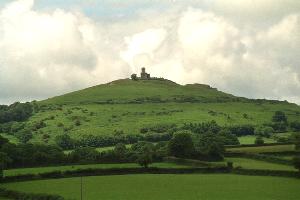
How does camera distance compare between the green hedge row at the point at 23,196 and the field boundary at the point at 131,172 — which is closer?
the green hedge row at the point at 23,196

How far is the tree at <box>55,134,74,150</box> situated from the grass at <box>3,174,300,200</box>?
61723 mm

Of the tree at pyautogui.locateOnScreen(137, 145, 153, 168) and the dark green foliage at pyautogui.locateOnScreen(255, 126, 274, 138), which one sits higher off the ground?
the dark green foliage at pyautogui.locateOnScreen(255, 126, 274, 138)

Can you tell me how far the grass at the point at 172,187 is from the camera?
77.1m

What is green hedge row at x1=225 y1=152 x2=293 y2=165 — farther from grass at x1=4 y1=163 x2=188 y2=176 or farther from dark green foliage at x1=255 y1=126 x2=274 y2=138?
dark green foliage at x1=255 y1=126 x2=274 y2=138

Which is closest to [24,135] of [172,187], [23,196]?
[172,187]

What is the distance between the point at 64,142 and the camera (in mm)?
166375

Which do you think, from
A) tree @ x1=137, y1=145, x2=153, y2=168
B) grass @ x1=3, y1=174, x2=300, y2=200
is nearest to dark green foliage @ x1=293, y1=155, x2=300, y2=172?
grass @ x1=3, y1=174, x2=300, y2=200

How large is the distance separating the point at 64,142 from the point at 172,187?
8385cm

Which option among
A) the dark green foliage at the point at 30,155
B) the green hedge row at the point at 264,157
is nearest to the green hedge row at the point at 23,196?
the dark green foliage at the point at 30,155

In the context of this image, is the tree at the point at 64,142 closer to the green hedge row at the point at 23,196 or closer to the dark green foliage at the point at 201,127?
the dark green foliage at the point at 201,127

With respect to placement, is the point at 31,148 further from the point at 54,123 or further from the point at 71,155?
the point at 54,123

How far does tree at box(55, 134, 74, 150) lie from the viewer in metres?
165

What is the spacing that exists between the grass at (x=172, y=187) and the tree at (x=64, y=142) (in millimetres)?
61723

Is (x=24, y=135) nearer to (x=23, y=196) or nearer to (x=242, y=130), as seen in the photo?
(x=242, y=130)
